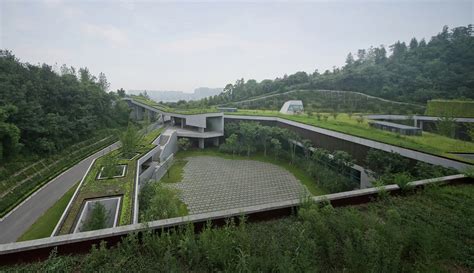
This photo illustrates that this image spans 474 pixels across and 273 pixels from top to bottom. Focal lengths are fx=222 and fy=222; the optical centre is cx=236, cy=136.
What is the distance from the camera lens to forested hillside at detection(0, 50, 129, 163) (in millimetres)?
13013

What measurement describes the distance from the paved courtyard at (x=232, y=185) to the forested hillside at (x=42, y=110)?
9.31 meters

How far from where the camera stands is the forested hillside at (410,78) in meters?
27.3

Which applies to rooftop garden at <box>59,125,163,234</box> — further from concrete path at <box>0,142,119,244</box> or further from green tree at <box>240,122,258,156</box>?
green tree at <box>240,122,258,156</box>

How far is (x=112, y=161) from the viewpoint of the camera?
10375 millimetres

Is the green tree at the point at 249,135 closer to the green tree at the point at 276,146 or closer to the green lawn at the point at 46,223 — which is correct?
the green tree at the point at 276,146

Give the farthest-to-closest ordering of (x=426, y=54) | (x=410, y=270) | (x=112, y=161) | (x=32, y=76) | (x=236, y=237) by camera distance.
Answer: (x=426, y=54) → (x=32, y=76) → (x=112, y=161) → (x=236, y=237) → (x=410, y=270)

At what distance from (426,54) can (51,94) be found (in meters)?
48.2

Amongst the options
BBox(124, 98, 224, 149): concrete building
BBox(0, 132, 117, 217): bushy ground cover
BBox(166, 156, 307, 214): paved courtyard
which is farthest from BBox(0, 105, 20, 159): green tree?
BBox(124, 98, 224, 149): concrete building

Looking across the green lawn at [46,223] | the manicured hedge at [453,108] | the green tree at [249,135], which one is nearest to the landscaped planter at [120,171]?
the green lawn at [46,223]

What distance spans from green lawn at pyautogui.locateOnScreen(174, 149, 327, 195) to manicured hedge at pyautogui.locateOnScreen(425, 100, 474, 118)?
1274 cm

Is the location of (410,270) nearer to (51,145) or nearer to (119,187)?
(119,187)

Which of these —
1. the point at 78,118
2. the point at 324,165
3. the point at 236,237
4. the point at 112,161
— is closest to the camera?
the point at 236,237

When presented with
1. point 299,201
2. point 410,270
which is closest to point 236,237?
point 299,201

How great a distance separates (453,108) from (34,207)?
29.2m
